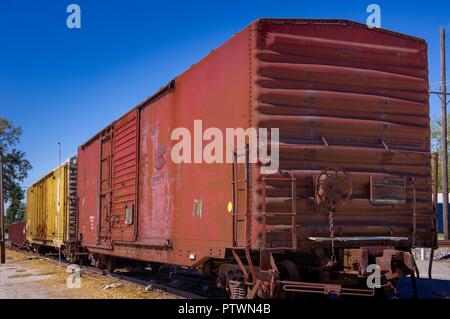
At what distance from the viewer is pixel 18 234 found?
37.2 meters

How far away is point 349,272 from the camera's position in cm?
702

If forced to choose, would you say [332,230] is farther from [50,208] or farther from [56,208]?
[50,208]

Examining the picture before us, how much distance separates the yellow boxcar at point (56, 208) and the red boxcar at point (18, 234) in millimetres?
5751

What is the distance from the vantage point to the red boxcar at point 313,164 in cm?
686

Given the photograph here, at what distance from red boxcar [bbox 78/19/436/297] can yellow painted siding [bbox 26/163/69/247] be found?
1234cm

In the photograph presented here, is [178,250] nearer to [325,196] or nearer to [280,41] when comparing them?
[325,196]

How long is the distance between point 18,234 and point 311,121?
34.6m

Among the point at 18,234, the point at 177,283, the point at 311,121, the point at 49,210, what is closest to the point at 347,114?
the point at 311,121

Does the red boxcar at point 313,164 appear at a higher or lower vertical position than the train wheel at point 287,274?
higher

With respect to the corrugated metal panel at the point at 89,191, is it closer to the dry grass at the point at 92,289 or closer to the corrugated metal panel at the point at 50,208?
the dry grass at the point at 92,289

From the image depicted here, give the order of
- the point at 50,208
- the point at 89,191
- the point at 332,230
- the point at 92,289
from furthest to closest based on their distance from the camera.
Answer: the point at 50,208 → the point at 89,191 → the point at 92,289 → the point at 332,230

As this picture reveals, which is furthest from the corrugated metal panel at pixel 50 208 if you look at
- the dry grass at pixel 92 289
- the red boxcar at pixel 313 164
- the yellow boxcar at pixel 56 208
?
the red boxcar at pixel 313 164

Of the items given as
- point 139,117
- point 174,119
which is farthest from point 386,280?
point 139,117
